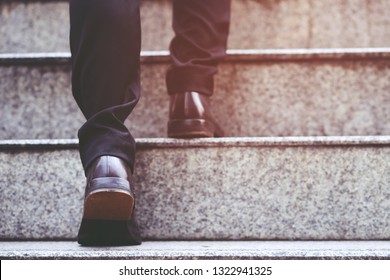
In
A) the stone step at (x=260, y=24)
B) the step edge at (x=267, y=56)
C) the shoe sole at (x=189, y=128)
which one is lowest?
the shoe sole at (x=189, y=128)

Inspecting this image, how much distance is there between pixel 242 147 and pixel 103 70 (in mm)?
361

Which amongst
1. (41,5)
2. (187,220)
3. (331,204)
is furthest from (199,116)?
(41,5)

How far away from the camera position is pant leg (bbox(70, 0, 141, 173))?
1.09 meters

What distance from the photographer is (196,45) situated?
1.37 m

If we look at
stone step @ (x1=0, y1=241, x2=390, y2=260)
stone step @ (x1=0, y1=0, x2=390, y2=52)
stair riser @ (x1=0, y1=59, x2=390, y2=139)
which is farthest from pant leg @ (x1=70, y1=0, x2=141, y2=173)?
stone step @ (x1=0, y1=0, x2=390, y2=52)

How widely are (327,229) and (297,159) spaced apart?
0.16 metres

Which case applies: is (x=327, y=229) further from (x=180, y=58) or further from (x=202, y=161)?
(x=180, y=58)

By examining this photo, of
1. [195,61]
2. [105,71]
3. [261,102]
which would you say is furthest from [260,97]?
[105,71]

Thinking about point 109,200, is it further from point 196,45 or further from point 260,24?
point 260,24

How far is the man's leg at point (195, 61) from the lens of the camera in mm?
1340

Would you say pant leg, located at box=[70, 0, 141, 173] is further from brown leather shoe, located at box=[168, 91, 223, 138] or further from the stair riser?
the stair riser

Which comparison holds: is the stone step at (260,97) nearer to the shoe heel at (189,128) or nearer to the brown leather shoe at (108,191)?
the shoe heel at (189,128)

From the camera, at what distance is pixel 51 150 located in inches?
51.1

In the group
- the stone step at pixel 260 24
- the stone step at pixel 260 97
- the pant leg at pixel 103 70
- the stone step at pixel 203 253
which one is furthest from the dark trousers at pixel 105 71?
the stone step at pixel 260 24
